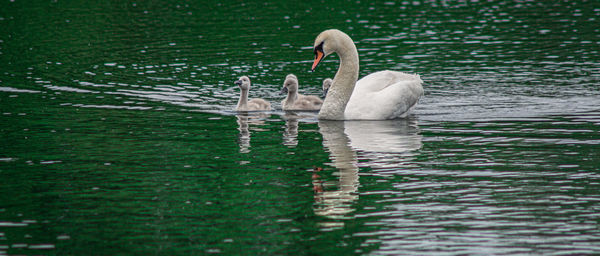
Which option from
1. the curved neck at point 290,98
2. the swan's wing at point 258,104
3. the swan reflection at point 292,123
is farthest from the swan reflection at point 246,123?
the curved neck at point 290,98

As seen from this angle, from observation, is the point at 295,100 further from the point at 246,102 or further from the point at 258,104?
the point at 246,102

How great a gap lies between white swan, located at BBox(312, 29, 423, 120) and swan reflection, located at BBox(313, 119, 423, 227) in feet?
0.87

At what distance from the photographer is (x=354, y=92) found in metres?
21.5

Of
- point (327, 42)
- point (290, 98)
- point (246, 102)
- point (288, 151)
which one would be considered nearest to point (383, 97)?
point (327, 42)

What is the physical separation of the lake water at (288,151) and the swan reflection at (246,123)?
3.6 inches

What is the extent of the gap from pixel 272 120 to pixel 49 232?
10270mm

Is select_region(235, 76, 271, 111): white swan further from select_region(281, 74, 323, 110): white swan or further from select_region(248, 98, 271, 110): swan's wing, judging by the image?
select_region(281, 74, 323, 110): white swan

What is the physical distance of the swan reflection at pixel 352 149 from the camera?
12992 mm

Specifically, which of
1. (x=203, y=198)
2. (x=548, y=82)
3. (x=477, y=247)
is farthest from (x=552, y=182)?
(x=548, y=82)

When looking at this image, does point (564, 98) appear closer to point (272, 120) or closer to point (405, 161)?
point (272, 120)

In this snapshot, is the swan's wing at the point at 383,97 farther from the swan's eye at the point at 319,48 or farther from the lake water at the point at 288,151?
the swan's eye at the point at 319,48

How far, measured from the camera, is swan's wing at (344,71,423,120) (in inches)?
817

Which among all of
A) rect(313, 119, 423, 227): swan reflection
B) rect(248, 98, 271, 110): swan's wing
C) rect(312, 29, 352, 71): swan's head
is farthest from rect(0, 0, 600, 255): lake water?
rect(312, 29, 352, 71): swan's head

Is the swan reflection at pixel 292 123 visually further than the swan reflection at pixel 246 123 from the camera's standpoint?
Yes
